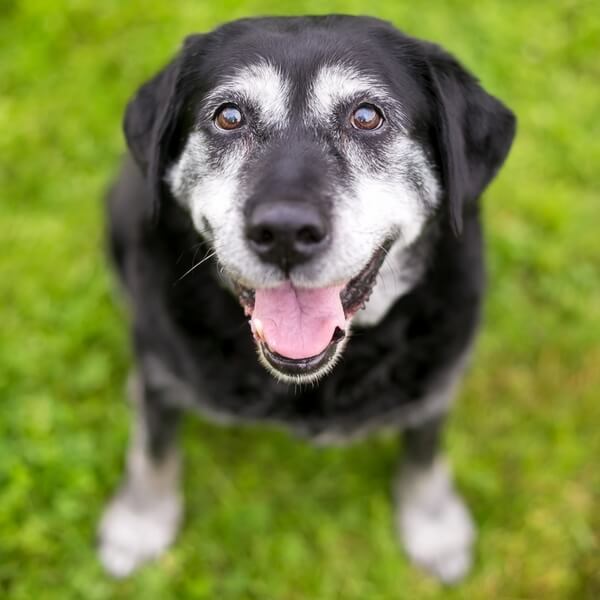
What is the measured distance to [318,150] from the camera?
2.23 meters

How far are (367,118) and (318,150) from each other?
219 mm

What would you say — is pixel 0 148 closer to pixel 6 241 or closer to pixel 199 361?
pixel 6 241

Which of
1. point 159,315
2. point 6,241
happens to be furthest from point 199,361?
point 6,241

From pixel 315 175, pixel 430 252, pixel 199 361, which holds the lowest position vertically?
pixel 199 361

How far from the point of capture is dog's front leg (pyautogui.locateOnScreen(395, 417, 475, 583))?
3.23m

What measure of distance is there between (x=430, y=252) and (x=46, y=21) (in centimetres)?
324

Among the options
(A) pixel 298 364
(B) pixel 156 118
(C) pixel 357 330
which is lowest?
(C) pixel 357 330

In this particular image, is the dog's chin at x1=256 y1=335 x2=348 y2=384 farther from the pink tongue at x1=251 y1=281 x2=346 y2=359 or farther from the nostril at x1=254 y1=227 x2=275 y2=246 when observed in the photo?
the nostril at x1=254 y1=227 x2=275 y2=246

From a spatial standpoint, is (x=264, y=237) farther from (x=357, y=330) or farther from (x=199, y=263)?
(x=357, y=330)

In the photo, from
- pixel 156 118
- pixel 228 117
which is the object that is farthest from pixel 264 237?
pixel 156 118

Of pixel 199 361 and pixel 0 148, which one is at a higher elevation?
pixel 199 361

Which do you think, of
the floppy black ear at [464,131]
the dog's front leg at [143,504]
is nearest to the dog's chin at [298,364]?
the floppy black ear at [464,131]

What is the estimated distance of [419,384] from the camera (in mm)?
2822

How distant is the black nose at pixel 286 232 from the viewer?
6.63 feet
